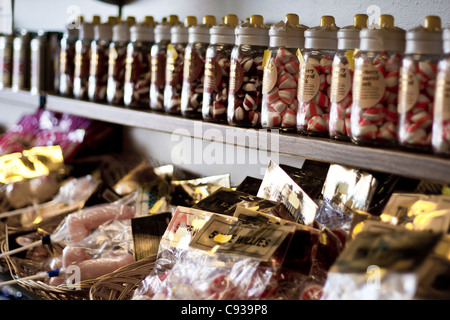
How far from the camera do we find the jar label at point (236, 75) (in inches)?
50.1

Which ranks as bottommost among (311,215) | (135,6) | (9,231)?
(9,231)

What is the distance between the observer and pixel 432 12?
3.98 ft

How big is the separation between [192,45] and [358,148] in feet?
2.05

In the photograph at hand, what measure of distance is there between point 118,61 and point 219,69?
20.7 inches

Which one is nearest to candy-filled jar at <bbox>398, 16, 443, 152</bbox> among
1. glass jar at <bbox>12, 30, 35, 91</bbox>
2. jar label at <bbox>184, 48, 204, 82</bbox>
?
jar label at <bbox>184, 48, 204, 82</bbox>

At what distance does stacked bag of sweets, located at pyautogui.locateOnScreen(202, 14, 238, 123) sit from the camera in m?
1.34

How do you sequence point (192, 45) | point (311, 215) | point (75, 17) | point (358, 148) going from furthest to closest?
point (75, 17), point (192, 45), point (311, 215), point (358, 148)

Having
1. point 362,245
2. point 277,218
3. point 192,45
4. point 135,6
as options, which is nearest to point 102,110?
point 192,45

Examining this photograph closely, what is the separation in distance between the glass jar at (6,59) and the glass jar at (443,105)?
6.51 ft

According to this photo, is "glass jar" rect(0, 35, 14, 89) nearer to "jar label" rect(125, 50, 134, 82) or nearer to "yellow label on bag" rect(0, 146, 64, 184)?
"yellow label on bag" rect(0, 146, 64, 184)

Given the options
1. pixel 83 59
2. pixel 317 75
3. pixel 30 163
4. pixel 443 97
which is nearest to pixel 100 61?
pixel 83 59

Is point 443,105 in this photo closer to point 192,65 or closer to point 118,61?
point 192,65

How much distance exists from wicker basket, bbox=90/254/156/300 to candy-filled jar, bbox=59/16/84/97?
980 millimetres
